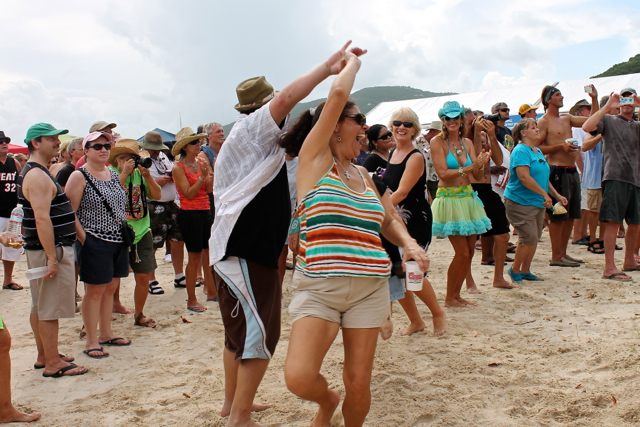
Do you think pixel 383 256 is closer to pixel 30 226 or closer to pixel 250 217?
pixel 250 217

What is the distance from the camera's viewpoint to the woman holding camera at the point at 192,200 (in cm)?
568

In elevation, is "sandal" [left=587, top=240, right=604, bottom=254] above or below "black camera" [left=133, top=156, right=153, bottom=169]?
below

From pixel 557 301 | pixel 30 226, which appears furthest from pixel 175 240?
pixel 557 301

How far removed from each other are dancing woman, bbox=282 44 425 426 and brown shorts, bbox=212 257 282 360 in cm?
27

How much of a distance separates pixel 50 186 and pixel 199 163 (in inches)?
83.7

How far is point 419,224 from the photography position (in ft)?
15.2

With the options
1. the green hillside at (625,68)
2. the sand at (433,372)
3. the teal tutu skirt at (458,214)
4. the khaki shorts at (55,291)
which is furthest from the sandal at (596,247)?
the green hillside at (625,68)

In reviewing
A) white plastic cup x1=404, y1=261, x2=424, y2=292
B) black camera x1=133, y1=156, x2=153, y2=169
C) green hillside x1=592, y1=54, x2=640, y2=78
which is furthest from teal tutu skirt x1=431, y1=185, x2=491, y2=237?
green hillside x1=592, y1=54, x2=640, y2=78

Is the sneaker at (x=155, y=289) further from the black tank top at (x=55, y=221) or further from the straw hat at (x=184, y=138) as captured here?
the black tank top at (x=55, y=221)

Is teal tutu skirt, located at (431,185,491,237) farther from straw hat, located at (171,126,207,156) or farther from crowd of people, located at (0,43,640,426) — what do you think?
straw hat, located at (171,126,207,156)

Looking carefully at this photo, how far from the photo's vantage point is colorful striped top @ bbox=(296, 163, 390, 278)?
2.38m

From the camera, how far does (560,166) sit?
7.02 metres

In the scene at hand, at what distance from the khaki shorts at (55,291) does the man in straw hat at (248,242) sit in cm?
184

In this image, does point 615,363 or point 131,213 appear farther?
point 131,213
